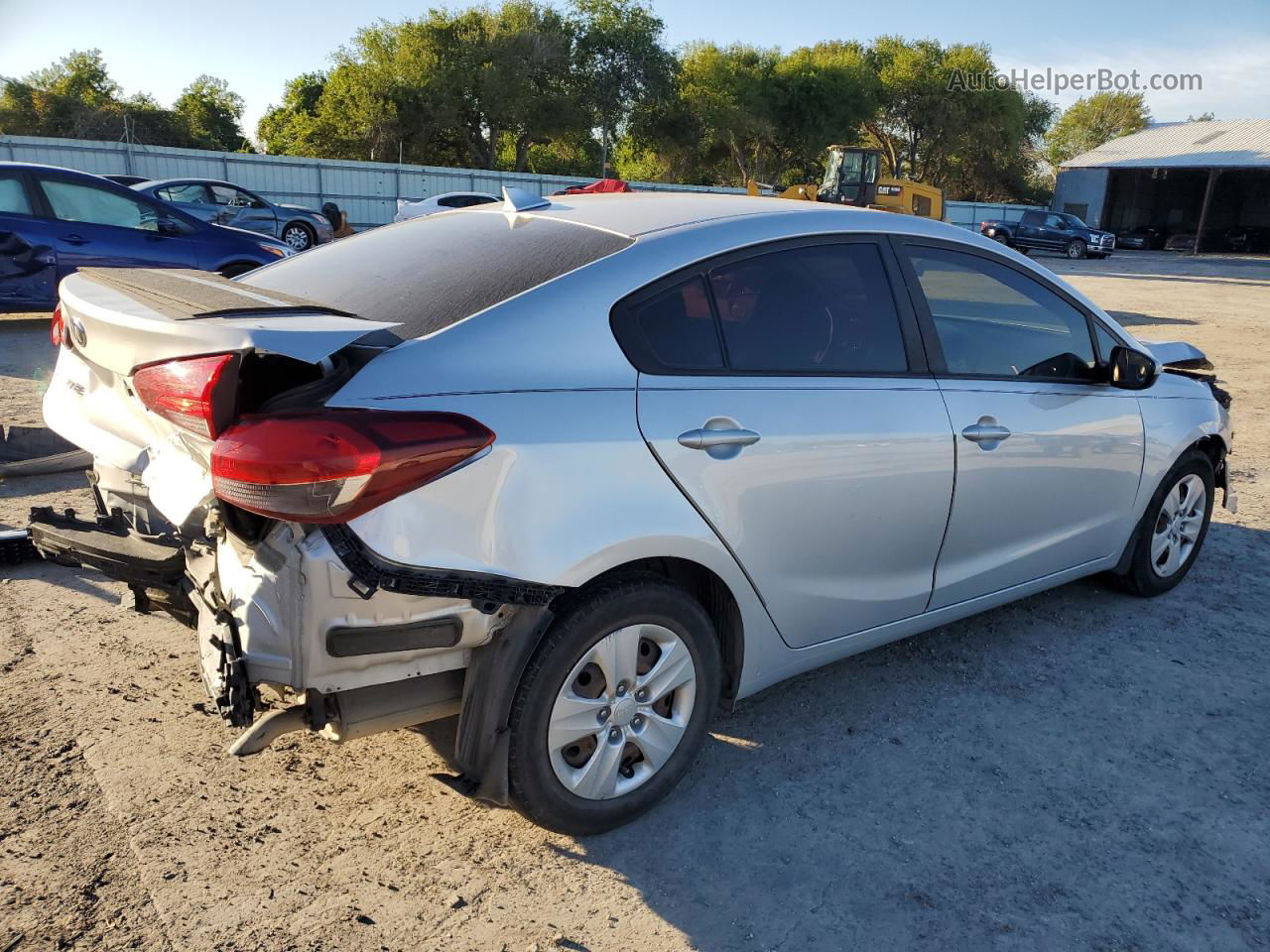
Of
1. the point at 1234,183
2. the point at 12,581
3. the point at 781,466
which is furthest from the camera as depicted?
the point at 1234,183

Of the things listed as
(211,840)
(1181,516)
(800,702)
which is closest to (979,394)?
(800,702)

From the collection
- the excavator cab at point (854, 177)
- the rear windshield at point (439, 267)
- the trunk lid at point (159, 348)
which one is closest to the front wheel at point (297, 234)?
the excavator cab at point (854, 177)

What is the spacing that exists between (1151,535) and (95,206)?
9.73 m

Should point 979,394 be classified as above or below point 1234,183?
below

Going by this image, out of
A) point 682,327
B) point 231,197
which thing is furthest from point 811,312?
point 231,197

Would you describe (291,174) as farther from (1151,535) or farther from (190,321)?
(190,321)

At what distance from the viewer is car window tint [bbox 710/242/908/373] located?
2.86m

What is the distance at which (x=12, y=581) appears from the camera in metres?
4.15

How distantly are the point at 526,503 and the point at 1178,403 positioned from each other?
10.7ft

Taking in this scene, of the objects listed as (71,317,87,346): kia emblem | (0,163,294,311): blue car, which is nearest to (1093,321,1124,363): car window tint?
(71,317,87,346): kia emblem

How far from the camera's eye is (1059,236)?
36.1 m

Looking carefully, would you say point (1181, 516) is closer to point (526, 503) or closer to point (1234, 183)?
point (526, 503)

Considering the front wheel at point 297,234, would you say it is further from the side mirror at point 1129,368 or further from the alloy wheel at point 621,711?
the alloy wheel at point 621,711

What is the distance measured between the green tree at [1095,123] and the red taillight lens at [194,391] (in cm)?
8923
